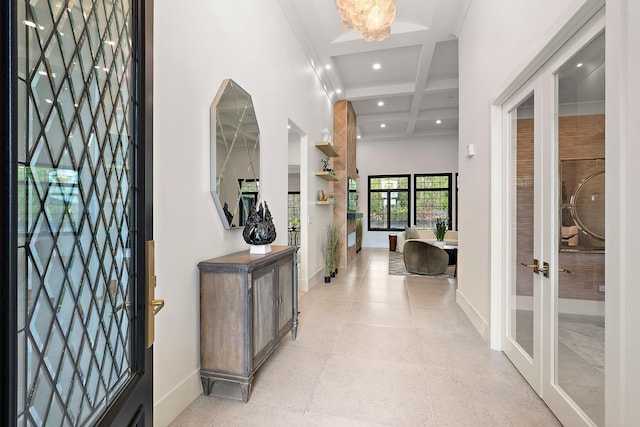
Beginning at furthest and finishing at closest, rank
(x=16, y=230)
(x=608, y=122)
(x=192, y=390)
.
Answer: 1. (x=192, y=390)
2. (x=608, y=122)
3. (x=16, y=230)

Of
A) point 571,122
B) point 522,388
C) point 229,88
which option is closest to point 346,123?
point 229,88

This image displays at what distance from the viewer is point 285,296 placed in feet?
9.17

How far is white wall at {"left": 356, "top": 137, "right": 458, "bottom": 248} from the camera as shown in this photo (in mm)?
10205

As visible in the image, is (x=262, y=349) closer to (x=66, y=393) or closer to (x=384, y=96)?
(x=66, y=393)

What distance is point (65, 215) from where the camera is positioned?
2.26 ft

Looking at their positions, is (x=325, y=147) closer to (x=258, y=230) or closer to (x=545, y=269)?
(x=258, y=230)

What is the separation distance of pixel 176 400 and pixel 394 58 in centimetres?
553

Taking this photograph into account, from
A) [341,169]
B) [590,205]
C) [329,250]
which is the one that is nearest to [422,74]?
[341,169]

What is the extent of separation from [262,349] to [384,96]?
583 centimetres

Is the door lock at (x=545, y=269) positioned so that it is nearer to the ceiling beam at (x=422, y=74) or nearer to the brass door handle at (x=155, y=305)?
the brass door handle at (x=155, y=305)

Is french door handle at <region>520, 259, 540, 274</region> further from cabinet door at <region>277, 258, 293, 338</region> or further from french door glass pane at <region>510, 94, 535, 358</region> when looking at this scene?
cabinet door at <region>277, 258, 293, 338</region>

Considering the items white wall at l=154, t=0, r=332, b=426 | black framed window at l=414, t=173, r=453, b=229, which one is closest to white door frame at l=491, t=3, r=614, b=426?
white wall at l=154, t=0, r=332, b=426

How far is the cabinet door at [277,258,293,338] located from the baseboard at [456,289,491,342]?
1.87 meters

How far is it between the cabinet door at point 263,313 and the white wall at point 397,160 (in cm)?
862
